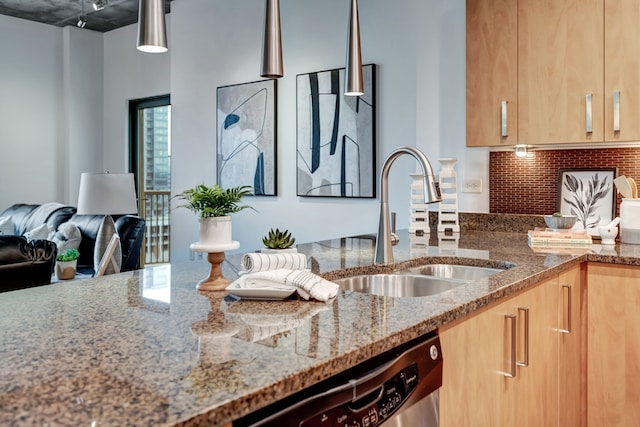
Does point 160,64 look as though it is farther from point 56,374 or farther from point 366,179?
point 56,374

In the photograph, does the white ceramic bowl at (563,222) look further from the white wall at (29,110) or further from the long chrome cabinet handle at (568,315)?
the white wall at (29,110)

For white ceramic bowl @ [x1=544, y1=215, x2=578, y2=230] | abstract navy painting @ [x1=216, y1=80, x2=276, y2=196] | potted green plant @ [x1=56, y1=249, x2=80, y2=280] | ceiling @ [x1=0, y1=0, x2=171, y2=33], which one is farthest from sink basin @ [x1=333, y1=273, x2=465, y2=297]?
ceiling @ [x1=0, y1=0, x2=171, y2=33]

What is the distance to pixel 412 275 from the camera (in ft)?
6.22

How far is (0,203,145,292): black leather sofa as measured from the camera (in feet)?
6.82

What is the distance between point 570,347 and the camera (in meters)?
2.04

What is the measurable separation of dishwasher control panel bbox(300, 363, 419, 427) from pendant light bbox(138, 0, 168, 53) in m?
1.01

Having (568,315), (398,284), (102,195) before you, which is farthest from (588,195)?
(102,195)

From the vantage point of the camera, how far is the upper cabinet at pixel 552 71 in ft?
7.73

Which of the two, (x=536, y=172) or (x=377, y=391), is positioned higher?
(x=536, y=172)

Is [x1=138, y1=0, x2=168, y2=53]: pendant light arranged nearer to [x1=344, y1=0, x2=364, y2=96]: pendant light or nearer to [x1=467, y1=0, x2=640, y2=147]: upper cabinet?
[x1=344, y1=0, x2=364, y2=96]: pendant light

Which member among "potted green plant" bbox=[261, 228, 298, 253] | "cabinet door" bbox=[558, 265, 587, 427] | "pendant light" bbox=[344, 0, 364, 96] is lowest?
"cabinet door" bbox=[558, 265, 587, 427]

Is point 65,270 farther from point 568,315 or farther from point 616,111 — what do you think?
point 616,111

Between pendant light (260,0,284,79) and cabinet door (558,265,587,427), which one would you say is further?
cabinet door (558,265,587,427)

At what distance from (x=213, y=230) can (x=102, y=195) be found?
2893 millimetres
